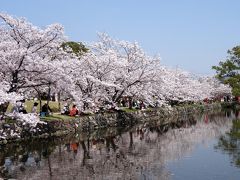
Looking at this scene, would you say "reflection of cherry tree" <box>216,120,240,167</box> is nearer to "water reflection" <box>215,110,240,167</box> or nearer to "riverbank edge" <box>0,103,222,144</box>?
"water reflection" <box>215,110,240,167</box>

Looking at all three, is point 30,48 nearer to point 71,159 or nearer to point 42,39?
point 42,39

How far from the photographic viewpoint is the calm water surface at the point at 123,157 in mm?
16125

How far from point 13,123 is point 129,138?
26.8 feet

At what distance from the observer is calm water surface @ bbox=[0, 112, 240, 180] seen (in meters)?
16.1

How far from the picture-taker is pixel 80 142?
25.1m

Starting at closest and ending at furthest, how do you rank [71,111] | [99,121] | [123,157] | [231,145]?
[123,157], [231,145], [71,111], [99,121]

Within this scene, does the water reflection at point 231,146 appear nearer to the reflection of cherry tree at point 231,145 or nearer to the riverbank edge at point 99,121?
the reflection of cherry tree at point 231,145

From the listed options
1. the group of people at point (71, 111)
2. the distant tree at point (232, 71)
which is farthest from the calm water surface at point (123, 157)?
the distant tree at point (232, 71)

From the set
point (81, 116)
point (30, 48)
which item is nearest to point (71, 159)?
point (30, 48)

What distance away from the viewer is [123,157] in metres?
19.9

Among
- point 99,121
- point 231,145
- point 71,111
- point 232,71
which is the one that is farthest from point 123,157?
point 232,71

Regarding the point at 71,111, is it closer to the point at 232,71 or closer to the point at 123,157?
the point at 123,157

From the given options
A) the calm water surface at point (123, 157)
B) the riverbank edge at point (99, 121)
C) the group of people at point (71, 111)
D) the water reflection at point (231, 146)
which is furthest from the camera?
the group of people at point (71, 111)

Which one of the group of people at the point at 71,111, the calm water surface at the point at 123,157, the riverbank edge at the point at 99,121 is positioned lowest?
the calm water surface at the point at 123,157
